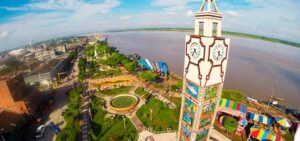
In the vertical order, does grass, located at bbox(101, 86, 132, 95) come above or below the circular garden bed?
above

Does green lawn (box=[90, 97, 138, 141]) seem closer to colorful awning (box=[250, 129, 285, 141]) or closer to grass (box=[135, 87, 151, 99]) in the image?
grass (box=[135, 87, 151, 99])

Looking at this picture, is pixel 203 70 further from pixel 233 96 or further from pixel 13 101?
pixel 13 101

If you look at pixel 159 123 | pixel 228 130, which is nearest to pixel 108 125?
→ pixel 159 123

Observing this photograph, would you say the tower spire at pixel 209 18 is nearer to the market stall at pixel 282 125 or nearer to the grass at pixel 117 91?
the market stall at pixel 282 125

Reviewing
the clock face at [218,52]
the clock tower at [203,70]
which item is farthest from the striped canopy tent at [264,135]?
the clock face at [218,52]

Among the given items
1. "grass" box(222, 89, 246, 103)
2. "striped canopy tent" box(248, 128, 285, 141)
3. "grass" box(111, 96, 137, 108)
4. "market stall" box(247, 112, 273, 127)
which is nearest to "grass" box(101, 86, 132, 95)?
"grass" box(111, 96, 137, 108)

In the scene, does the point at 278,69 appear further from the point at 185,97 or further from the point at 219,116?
the point at 185,97
